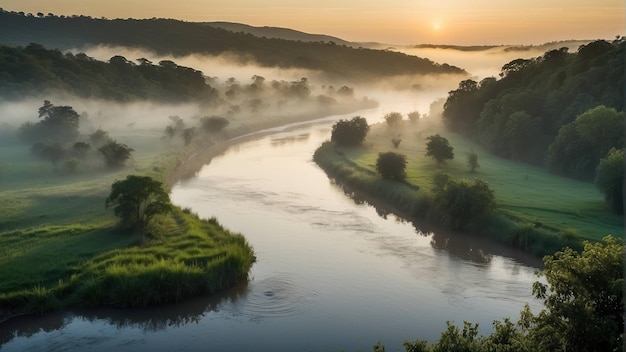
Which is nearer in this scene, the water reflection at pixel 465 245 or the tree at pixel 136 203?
the tree at pixel 136 203

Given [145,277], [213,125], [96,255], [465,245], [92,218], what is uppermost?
[213,125]

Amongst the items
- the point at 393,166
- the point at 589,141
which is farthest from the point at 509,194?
the point at 589,141

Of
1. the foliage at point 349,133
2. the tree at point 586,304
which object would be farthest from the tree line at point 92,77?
the tree at point 586,304

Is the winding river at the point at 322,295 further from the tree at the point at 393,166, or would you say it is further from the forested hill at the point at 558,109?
the forested hill at the point at 558,109

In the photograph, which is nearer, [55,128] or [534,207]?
[534,207]

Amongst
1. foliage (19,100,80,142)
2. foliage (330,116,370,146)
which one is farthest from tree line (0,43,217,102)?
foliage (330,116,370,146)

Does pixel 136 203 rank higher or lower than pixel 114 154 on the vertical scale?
lower

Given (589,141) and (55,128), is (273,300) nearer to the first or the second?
(589,141)
